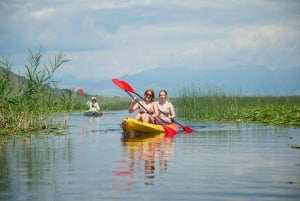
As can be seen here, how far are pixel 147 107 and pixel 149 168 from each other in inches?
352

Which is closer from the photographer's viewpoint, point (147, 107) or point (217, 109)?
point (147, 107)

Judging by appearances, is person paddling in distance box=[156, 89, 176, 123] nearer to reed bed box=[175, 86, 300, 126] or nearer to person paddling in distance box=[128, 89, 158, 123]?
person paddling in distance box=[128, 89, 158, 123]

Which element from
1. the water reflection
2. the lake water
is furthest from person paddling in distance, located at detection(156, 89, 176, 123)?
the lake water

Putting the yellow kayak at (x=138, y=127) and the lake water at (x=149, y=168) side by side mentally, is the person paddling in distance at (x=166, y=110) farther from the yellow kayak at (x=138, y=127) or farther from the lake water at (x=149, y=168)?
the lake water at (x=149, y=168)

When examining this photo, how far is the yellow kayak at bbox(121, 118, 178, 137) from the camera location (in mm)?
20062

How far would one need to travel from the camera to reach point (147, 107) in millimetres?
20578

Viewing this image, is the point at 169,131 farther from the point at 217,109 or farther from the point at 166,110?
the point at 217,109

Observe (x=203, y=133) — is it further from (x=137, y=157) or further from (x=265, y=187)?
(x=265, y=187)

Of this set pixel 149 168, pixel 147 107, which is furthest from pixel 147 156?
pixel 147 107

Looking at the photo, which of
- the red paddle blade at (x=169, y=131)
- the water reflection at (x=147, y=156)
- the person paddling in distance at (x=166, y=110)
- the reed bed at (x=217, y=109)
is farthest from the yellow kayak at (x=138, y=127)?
the reed bed at (x=217, y=109)

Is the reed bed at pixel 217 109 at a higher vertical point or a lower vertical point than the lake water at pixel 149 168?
higher

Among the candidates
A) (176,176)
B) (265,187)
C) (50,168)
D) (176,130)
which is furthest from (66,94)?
(265,187)

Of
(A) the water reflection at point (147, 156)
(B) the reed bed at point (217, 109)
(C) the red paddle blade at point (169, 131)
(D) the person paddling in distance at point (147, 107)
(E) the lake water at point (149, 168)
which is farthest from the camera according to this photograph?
(B) the reed bed at point (217, 109)

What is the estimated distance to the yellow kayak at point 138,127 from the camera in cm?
2006
